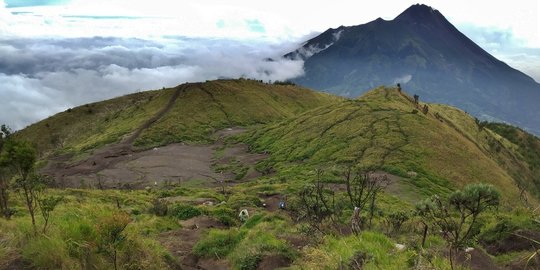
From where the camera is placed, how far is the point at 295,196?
111 ft

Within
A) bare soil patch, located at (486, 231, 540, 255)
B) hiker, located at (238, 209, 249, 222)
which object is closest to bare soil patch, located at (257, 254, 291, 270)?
bare soil patch, located at (486, 231, 540, 255)

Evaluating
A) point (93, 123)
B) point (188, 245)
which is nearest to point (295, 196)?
point (188, 245)

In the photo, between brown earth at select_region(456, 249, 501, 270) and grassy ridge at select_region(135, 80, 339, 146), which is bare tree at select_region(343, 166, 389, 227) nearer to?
brown earth at select_region(456, 249, 501, 270)

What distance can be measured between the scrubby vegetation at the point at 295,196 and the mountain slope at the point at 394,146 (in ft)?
0.95

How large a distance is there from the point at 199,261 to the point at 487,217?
15.8 m

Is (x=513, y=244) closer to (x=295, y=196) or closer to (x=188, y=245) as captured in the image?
(x=188, y=245)

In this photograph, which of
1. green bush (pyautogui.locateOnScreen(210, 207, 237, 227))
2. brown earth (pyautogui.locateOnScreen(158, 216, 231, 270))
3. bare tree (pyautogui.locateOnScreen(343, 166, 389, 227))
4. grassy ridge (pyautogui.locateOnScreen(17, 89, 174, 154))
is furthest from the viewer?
grassy ridge (pyautogui.locateOnScreen(17, 89, 174, 154))

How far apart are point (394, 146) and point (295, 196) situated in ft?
93.1

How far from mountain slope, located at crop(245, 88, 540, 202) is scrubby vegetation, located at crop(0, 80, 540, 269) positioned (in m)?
0.29

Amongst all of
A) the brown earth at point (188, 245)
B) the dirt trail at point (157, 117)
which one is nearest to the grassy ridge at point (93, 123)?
the dirt trail at point (157, 117)

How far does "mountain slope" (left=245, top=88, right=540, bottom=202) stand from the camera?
52.5 meters

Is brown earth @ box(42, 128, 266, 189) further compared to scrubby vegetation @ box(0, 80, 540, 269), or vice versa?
brown earth @ box(42, 128, 266, 189)

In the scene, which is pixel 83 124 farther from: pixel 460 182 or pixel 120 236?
pixel 120 236

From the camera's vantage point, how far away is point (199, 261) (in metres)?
13.8
